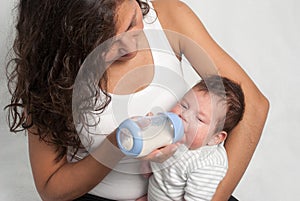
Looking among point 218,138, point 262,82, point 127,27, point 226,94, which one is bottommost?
point 262,82

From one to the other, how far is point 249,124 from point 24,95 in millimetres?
467

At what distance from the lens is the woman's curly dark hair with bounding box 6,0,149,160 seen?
1.14 metres

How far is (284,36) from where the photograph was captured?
210 centimetres

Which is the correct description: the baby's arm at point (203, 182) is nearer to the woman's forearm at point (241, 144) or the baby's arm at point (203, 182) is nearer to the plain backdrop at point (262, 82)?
the woman's forearm at point (241, 144)

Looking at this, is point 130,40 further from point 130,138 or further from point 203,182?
point 203,182

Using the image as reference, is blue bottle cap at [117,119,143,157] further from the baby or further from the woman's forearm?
the woman's forearm

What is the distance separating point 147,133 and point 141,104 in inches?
5.7

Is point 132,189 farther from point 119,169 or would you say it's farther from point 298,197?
point 298,197

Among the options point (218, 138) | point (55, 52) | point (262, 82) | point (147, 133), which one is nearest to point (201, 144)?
point (218, 138)

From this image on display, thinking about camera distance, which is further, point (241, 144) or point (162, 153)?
point (241, 144)

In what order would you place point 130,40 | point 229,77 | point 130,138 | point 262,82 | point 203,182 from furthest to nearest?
1. point 262,82
2. point 229,77
3. point 203,182
4. point 130,40
5. point 130,138

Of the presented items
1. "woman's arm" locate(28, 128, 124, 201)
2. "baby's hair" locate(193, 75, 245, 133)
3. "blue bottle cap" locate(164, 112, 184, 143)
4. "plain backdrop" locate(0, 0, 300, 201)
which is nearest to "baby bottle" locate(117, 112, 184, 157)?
"blue bottle cap" locate(164, 112, 184, 143)

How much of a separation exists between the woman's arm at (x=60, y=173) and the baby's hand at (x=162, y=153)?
169 millimetres

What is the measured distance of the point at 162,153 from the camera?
112 centimetres
